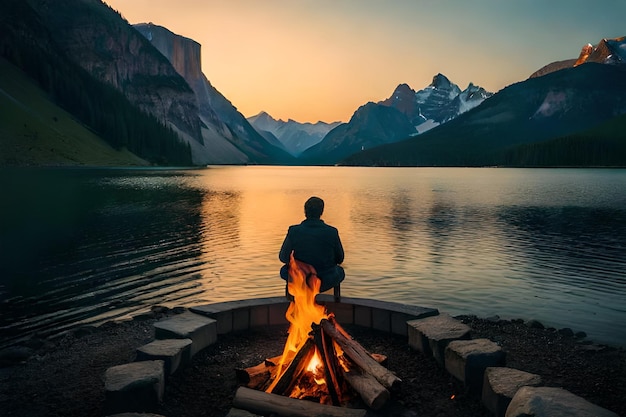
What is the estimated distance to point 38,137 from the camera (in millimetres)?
160875

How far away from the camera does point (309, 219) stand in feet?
38.0

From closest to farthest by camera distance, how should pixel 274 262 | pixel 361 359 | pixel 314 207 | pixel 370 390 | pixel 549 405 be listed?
1. pixel 549 405
2. pixel 370 390
3. pixel 361 359
4. pixel 314 207
5. pixel 274 262

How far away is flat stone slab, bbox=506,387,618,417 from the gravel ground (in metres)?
1.35

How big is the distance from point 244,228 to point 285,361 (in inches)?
1455

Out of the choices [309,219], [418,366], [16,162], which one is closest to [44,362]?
[309,219]

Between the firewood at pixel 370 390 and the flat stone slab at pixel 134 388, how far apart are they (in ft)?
11.4

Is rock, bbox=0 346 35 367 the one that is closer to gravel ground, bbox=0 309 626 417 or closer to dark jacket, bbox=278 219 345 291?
gravel ground, bbox=0 309 626 417

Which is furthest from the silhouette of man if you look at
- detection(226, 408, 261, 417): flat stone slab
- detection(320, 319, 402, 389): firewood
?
detection(226, 408, 261, 417): flat stone slab

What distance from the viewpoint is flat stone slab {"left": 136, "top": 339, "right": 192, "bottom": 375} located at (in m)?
9.84

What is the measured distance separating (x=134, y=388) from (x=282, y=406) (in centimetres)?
260

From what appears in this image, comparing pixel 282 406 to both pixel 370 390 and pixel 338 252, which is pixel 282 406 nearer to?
pixel 370 390

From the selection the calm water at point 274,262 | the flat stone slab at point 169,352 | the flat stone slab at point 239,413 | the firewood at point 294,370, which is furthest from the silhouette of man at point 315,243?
the calm water at point 274,262

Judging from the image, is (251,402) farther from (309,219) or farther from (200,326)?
(309,219)

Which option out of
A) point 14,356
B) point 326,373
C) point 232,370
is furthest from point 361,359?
point 14,356
